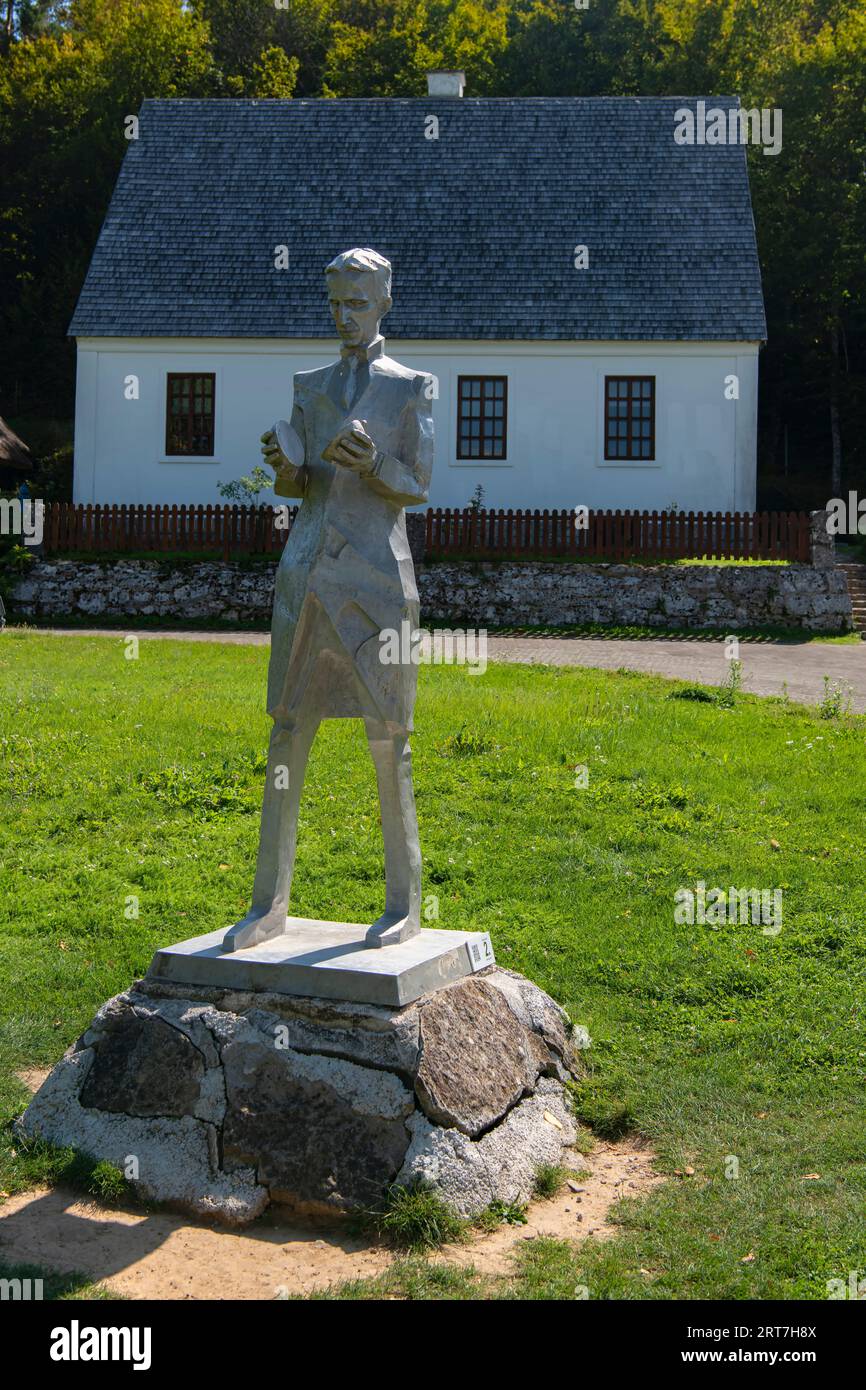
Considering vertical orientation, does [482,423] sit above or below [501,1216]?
above

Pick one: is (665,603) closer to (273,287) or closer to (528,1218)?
(273,287)

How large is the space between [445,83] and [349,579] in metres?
28.7

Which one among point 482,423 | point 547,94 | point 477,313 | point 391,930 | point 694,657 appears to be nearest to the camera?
point 391,930

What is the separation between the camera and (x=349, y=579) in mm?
6215

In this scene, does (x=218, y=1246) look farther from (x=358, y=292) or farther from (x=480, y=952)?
(x=358, y=292)

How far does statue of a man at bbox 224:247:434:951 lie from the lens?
20.4 feet

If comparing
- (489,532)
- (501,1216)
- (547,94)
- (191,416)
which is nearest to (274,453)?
(501,1216)

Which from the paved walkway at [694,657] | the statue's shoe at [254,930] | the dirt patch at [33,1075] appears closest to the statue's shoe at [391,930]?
the statue's shoe at [254,930]

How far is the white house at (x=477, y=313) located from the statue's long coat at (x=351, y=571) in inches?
848

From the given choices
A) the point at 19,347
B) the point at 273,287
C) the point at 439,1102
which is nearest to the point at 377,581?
the point at 439,1102

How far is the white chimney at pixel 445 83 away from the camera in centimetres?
3169

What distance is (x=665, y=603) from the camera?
22.0m

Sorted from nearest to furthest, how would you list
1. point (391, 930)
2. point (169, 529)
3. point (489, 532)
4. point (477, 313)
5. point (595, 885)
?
point (391, 930), point (595, 885), point (489, 532), point (169, 529), point (477, 313)

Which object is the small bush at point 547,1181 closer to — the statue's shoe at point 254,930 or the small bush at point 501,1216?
the small bush at point 501,1216
